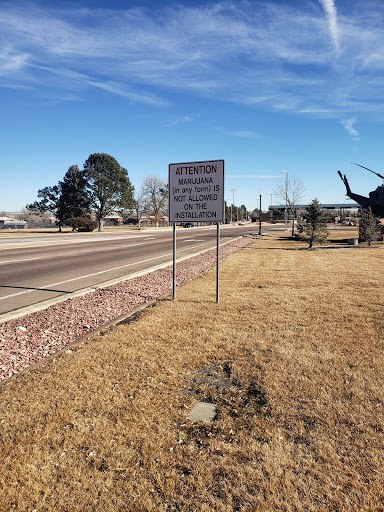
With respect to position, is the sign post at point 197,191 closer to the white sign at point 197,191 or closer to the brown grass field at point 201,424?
the white sign at point 197,191

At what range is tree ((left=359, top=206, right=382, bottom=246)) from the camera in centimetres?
2212

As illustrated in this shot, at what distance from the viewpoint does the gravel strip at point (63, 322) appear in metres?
4.28

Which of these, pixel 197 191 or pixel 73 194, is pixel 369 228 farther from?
pixel 73 194

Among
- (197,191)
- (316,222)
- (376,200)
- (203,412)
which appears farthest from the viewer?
(376,200)

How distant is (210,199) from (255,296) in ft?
7.96

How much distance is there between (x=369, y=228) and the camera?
22.2 meters

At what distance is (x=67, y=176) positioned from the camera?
5166 centimetres

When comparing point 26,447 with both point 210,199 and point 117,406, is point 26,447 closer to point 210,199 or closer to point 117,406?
point 117,406

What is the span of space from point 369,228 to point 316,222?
13.1 feet

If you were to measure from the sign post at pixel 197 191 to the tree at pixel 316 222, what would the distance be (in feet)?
53.2

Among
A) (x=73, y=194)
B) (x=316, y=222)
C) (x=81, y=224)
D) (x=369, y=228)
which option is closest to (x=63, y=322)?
(x=316, y=222)

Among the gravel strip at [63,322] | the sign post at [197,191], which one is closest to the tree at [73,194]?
the gravel strip at [63,322]

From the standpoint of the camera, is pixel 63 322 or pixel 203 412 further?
pixel 63 322

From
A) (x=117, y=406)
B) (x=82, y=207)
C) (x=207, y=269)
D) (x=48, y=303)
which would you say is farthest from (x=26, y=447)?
(x=82, y=207)
